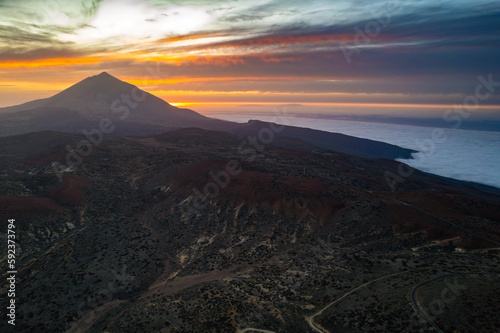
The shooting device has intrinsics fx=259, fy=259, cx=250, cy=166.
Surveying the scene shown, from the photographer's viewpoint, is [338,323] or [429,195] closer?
[338,323]

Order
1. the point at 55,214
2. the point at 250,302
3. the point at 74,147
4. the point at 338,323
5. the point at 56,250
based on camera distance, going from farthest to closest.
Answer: the point at 74,147
the point at 55,214
the point at 56,250
the point at 250,302
the point at 338,323

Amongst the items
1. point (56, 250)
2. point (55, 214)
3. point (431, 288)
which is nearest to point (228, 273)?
point (431, 288)

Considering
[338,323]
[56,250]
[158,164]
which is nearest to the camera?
[338,323]

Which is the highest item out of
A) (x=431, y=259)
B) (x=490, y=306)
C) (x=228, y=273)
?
(x=490, y=306)

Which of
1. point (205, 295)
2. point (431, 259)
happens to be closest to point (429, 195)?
point (431, 259)

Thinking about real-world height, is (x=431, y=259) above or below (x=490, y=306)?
below

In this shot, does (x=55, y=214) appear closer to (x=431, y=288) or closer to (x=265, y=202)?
(x=265, y=202)

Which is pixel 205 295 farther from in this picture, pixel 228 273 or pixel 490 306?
pixel 490 306
